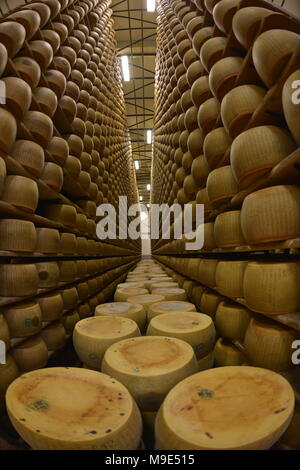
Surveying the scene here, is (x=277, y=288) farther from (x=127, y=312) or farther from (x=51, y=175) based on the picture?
(x=51, y=175)

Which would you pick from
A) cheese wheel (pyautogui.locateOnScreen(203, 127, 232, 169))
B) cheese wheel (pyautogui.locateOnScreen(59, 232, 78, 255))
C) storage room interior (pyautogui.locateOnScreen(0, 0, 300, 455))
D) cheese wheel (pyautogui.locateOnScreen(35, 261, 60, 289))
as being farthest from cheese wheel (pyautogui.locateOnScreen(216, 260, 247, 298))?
cheese wheel (pyautogui.locateOnScreen(59, 232, 78, 255))

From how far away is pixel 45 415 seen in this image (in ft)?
2.85

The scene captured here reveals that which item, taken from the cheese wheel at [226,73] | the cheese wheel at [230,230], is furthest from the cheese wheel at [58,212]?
the cheese wheel at [226,73]

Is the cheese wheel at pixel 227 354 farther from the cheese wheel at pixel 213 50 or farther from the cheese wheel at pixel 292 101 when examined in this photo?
the cheese wheel at pixel 213 50

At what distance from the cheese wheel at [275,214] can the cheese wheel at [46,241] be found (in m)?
1.68

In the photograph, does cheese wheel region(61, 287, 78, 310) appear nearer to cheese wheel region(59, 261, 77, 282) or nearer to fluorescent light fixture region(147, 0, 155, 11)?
cheese wheel region(59, 261, 77, 282)

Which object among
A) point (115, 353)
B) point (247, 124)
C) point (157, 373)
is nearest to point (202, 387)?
point (157, 373)

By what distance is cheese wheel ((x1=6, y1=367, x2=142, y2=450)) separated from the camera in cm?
79

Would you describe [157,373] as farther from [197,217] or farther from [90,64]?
[90,64]

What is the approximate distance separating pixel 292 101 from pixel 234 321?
115 centimetres

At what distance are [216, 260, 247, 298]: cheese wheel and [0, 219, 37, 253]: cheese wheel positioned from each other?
4.34ft

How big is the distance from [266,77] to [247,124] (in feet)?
0.80

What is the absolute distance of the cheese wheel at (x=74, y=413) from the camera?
2.58 ft
